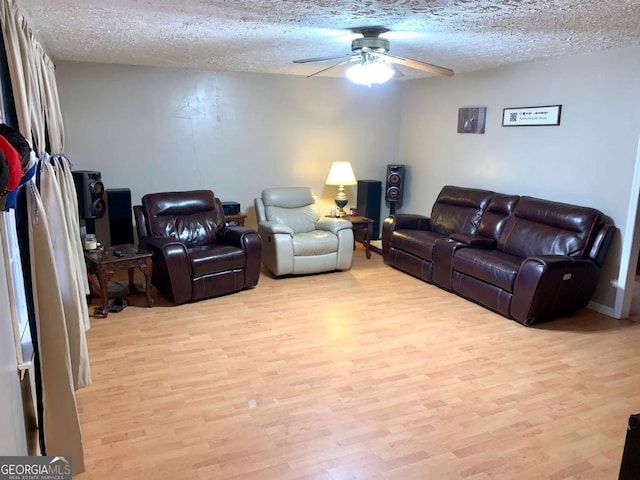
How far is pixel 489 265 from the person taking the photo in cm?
414

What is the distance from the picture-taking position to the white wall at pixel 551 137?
3.95 metres

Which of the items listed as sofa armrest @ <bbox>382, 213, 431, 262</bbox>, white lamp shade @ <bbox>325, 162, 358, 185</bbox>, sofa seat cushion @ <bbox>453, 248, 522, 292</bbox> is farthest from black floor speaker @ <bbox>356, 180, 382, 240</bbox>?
sofa seat cushion @ <bbox>453, 248, 522, 292</bbox>

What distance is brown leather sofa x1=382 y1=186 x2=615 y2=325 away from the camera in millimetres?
3814

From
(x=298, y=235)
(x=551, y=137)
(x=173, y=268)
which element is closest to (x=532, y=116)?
(x=551, y=137)

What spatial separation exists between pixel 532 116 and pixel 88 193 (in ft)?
14.2

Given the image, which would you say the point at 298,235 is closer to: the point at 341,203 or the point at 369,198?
the point at 341,203

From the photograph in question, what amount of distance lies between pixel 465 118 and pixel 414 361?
10.9ft

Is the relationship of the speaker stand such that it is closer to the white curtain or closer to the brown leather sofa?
the white curtain

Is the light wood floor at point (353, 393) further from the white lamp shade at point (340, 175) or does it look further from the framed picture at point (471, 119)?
the framed picture at point (471, 119)

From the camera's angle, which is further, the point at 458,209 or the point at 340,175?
the point at 340,175

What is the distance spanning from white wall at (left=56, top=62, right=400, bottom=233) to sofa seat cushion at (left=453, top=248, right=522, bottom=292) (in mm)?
2371

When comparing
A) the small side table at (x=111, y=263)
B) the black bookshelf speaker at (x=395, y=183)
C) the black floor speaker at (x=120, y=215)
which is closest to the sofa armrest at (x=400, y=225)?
the black bookshelf speaker at (x=395, y=183)

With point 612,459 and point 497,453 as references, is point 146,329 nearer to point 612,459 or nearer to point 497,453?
point 497,453

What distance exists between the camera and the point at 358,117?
6289 millimetres
